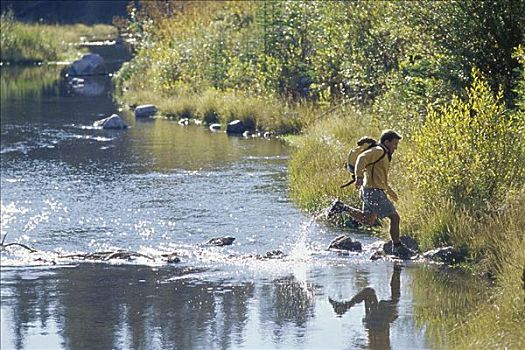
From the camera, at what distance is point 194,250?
637 inches

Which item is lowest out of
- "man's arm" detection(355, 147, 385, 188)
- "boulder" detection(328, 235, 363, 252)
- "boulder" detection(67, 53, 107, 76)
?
"boulder" detection(328, 235, 363, 252)

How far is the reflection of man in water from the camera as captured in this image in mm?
11203

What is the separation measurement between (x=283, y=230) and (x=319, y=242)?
120cm

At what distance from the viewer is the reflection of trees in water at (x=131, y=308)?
11.6 m

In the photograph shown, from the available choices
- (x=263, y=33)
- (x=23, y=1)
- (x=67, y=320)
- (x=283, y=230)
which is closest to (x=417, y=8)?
(x=283, y=230)

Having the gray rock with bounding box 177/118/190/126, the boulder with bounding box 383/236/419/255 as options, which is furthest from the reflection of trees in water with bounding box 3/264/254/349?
the gray rock with bounding box 177/118/190/126

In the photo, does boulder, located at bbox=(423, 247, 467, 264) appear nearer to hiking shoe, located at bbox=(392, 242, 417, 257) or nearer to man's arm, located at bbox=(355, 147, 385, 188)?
hiking shoe, located at bbox=(392, 242, 417, 257)

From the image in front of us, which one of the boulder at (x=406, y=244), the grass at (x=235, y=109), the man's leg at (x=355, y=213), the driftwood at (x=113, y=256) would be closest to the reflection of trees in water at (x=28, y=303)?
the driftwood at (x=113, y=256)

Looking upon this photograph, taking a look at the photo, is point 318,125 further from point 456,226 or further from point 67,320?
point 67,320

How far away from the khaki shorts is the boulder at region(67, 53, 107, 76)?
37.9 m

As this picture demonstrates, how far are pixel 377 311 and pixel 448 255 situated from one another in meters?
2.45

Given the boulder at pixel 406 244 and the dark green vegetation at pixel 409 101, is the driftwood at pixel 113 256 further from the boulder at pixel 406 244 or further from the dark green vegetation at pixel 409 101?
the dark green vegetation at pixel 409 101

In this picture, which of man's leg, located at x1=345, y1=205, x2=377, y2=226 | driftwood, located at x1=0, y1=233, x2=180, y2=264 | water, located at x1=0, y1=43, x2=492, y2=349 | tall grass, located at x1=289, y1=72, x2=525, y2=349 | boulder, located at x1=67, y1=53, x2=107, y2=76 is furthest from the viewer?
boulder, located at x1=67, y1=53, x2=107, y2=76

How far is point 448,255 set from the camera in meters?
14.5
